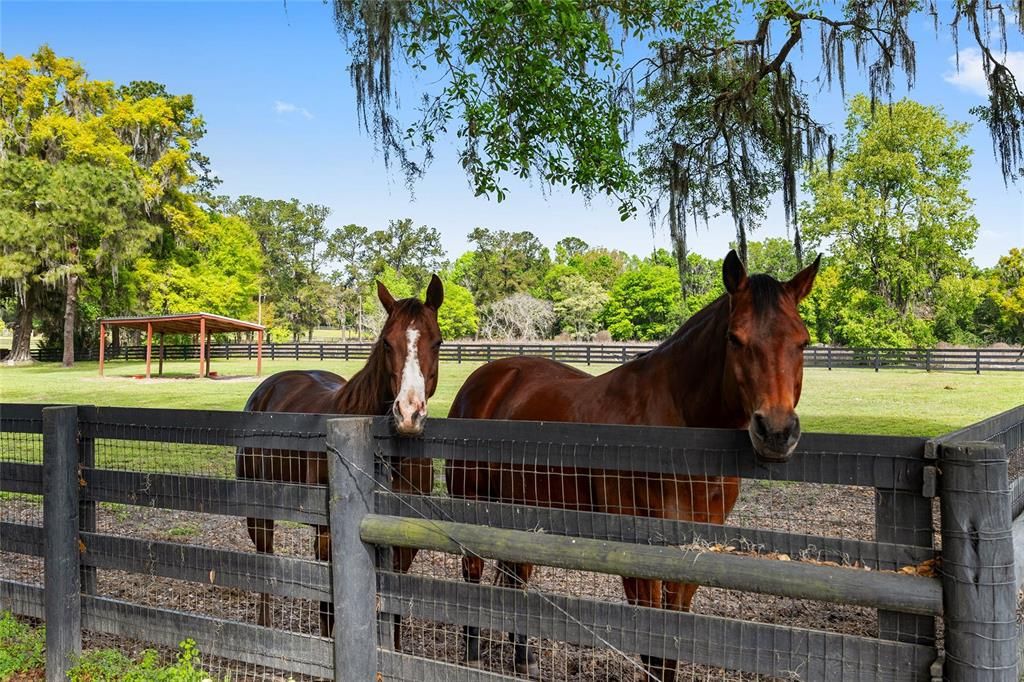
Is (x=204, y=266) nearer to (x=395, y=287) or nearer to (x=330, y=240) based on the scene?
(x=395, y=287)

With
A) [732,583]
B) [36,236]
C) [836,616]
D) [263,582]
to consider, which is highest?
[36,236]

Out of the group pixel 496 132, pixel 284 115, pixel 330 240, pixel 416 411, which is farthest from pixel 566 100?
pixel 330 240

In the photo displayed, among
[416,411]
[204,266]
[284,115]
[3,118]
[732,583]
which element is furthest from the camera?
[204,266]

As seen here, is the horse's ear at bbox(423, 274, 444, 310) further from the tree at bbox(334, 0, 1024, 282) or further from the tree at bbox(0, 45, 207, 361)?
the tree at bbox(0, 45, 207, 361)

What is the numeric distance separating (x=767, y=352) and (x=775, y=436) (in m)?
0.42

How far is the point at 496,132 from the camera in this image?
20.9 feet

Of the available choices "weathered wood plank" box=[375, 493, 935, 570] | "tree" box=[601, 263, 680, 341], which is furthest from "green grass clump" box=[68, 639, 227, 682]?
"tree" box=[601, 263, 680, 341]

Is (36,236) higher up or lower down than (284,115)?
lower down

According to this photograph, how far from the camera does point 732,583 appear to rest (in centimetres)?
200

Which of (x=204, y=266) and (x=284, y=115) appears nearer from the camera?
(x=284, y=115)

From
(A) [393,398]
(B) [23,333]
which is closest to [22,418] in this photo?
(A) [393,398]

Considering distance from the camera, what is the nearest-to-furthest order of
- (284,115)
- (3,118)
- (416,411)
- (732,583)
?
(732,583)
(416,411)
(284,115)
(3,118)

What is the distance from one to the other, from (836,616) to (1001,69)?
6813 millimetres

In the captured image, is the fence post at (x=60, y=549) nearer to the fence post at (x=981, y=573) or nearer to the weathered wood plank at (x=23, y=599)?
the weathered wood plank at (x=23, y=599)
